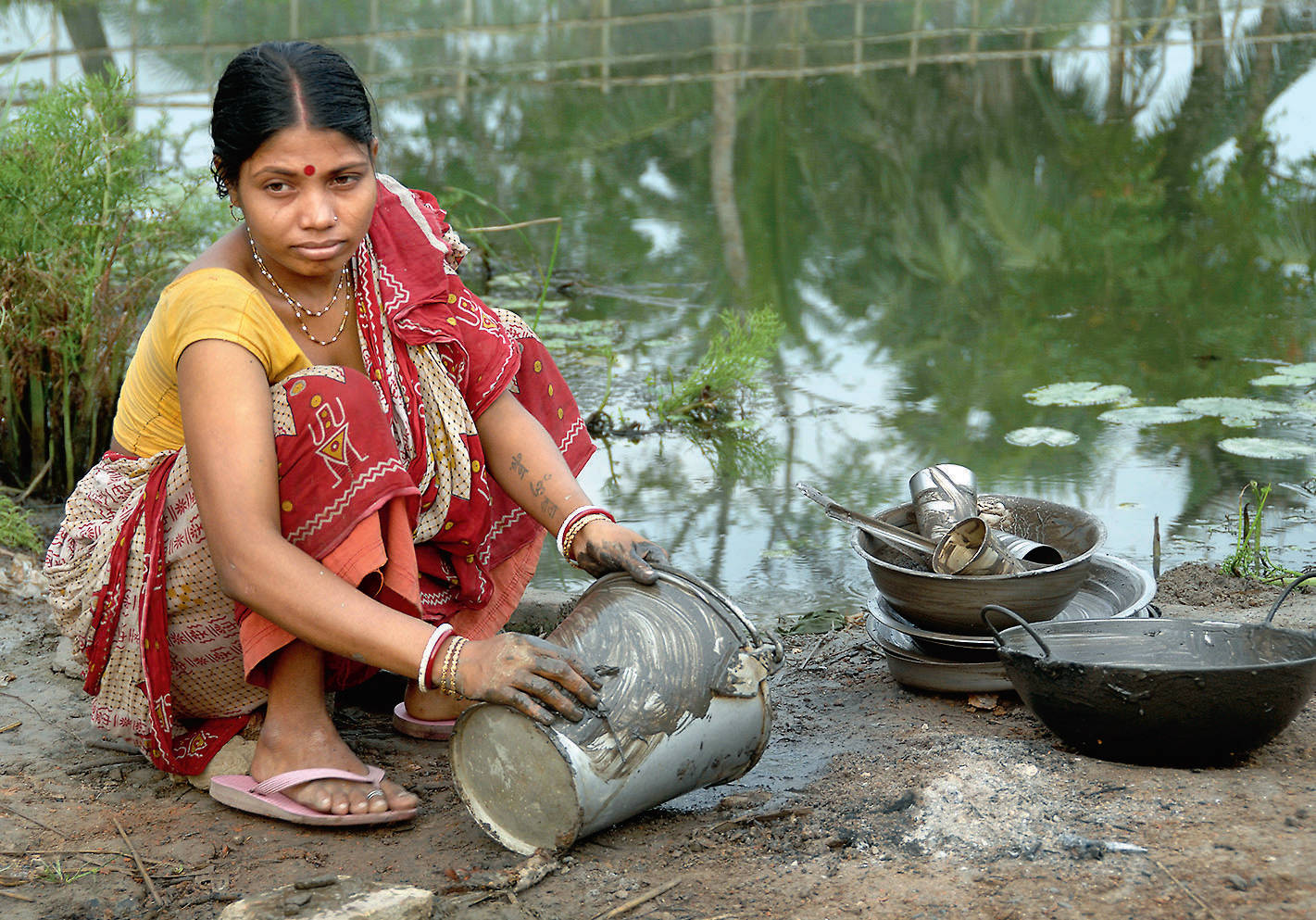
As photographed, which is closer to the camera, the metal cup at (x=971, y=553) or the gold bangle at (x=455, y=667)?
the gold bangle at (x=455, y=667)

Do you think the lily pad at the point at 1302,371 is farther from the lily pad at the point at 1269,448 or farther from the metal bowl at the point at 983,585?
the metal bowl at the point at 983,585

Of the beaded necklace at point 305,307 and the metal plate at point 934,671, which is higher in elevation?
the beaded necklace at point 305,307

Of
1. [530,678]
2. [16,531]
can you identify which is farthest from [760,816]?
[16,531]

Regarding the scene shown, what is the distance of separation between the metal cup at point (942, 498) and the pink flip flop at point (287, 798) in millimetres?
1158

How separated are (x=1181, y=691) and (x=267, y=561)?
55.3 inches

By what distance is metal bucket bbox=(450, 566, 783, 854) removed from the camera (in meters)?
1.81

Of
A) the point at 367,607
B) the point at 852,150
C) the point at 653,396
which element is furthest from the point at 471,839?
the point at 852,150

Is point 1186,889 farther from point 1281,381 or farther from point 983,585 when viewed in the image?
point 1281,381

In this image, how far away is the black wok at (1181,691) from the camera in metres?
1.87

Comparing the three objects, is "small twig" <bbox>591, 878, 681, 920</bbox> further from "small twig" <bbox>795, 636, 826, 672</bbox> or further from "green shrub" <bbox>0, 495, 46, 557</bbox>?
"green shrub" <bbox>0, 495, 46, 557</bbox>

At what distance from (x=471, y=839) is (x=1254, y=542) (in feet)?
6.60

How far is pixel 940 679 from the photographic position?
2.43m

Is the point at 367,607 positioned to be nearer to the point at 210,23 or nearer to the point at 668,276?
the point at 668,276

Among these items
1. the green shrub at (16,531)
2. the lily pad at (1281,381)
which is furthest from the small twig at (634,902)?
the lily pad at (1281,381)
